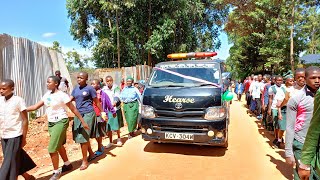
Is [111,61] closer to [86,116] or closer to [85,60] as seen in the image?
[85,60]

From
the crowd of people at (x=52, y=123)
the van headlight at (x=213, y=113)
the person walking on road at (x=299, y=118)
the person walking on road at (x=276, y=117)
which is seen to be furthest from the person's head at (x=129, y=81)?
the person walking on road at (x=299, y=118)

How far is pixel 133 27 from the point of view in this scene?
2277 cm

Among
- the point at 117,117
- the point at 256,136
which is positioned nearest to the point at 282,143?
the point at 256,136

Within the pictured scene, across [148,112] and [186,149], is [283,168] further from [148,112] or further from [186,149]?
[148,112]

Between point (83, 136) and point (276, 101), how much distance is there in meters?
4.43

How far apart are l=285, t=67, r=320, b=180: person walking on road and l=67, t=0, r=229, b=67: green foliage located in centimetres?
1870

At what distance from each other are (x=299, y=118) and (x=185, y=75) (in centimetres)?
322

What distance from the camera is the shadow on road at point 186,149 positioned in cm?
612

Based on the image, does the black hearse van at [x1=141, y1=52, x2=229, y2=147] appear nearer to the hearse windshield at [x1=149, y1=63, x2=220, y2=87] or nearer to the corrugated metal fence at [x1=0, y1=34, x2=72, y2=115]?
the hearse windshield at [x1=149, y1=63, x2=220, y2=87]

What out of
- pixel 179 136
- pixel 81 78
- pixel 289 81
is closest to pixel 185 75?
pixel 179 136

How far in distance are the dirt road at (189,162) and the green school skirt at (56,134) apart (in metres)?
0.65

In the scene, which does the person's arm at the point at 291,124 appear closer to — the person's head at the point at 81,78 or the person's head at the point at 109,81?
the person's head at the point at 81,78

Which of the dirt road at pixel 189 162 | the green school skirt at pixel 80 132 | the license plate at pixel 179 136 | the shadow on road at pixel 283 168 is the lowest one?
the shadow on road at pixel 283 168

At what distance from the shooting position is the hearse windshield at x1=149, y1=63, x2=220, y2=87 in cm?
601
